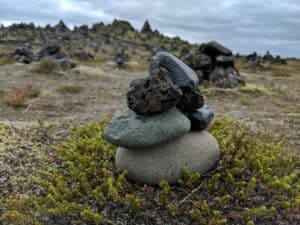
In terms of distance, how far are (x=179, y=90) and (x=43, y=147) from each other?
3694mm

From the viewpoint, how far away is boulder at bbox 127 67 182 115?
7.86 metres

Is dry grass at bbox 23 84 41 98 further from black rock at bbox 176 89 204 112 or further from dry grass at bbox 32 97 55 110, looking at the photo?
black rock at bbox 176 89 204 112

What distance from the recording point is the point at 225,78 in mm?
23797

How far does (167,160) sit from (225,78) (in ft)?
53.8

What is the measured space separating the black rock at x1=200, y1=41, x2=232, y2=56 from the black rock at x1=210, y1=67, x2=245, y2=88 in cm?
86

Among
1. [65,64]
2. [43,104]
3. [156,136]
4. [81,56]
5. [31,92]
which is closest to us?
[156,136]

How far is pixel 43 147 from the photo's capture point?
1023 centimetres

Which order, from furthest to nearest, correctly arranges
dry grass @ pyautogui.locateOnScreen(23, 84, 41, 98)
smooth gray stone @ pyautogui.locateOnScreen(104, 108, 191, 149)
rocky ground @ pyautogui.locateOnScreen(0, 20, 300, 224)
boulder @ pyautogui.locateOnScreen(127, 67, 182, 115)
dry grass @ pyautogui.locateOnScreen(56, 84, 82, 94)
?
dry grass @ pyautogui.locateOnScreen(56, 84, 82, 94) → dry grass @ pyautogui.locateOnScreen(23, 84, 41, 98) → rocky ground @ pyautogui.locateOnScreen(0, 20, 300, 224) → boulder @ pyautogui.locateOnScreen(127, 67, 182, 115) → smooth gray stone @ pyautogui.locateOnScreen(104, 108, 191, 149)

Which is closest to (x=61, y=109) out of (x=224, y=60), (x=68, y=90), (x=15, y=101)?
(x=15, y=101)

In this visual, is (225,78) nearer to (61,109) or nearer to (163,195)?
(61,109)

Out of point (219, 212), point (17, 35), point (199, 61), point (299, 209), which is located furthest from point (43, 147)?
point (17, 35)

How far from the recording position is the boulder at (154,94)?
7859 mm

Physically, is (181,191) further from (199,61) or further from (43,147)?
(199,61)

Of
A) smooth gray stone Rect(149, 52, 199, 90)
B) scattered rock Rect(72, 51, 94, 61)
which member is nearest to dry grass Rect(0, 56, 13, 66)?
scattered rock Rect(72, 51, 94, 61)
